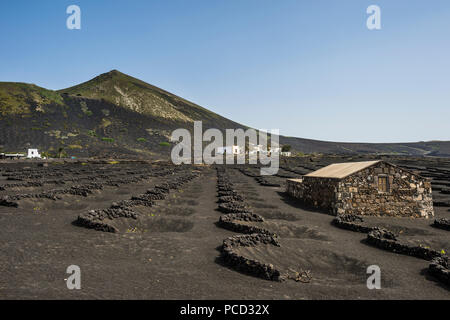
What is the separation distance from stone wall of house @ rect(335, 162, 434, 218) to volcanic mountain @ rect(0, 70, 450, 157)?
97.3 metres

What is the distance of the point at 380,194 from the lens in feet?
66.9

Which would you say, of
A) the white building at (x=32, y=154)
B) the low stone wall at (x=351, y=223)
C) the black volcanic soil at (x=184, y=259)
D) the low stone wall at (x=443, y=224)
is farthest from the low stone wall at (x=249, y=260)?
the white building at (x=32, y=154)

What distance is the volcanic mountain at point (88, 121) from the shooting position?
104250 mm

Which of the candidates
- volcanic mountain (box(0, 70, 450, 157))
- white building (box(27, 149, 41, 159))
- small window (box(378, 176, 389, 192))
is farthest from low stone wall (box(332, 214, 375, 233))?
volcanic mountain (box(0, 70, 450, 157))

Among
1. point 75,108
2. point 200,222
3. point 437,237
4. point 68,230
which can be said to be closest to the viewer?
point 68,230

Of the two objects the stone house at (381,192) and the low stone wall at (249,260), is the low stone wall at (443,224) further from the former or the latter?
the low stone wall at (249,260)

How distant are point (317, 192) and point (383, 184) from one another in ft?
16.8

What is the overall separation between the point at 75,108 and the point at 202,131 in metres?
75.1

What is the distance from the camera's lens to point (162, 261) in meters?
10.5

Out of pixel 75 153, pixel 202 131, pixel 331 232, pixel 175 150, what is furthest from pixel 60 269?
pixel 202 131

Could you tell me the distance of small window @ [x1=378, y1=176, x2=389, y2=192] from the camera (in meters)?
20.4

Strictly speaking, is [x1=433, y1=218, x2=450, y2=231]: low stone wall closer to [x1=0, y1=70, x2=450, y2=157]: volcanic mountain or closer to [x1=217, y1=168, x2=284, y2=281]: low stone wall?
[x1=217, y1=168, x2=284, y2=281]: low stone wall

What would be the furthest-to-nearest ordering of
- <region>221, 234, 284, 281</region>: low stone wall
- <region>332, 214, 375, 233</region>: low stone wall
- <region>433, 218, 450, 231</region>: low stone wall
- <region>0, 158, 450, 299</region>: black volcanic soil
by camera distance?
<region>433, 218, 450, 231</region>: low stone wall, <region>332, 214, 375, 233</region>: low stone wall, <region>221, 234, 284, 281</region>: low stone wall, <region>0, 158, 450, 299</region>: black volcanic soil
